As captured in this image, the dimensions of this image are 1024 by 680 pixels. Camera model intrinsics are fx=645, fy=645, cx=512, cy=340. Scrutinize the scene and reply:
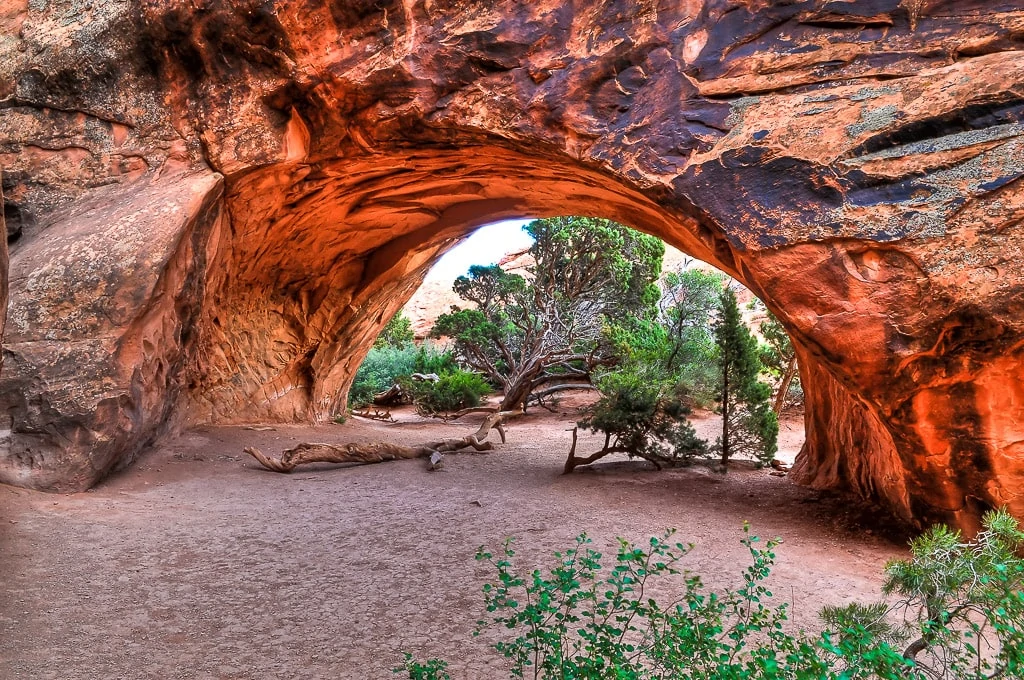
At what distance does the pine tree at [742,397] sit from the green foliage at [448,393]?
827cm

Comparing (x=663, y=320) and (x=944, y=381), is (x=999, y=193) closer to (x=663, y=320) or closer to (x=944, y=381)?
(x=944, y=381)

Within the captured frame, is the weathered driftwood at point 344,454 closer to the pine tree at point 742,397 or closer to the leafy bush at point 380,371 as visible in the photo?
the pine tree at point 742,397

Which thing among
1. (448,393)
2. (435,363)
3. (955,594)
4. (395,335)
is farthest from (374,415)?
(955,594)

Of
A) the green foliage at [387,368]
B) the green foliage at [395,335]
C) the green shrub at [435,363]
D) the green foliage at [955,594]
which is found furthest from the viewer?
the green foliage at [395,335]

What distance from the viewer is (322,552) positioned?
446 cm

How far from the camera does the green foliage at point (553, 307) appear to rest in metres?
14.6

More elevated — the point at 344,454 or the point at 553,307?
the point at 553,307

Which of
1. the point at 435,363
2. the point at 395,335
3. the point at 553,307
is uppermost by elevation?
the point at 553,307

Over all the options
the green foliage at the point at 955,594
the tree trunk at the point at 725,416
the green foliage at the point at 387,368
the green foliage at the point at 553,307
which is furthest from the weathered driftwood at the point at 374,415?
the green foliage at the point at 955,594

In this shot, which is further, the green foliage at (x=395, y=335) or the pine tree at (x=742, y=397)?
the green foliage at (x=395, y=335)

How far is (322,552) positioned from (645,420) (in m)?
3.90

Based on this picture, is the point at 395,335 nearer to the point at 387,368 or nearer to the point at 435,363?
the point at 387,368

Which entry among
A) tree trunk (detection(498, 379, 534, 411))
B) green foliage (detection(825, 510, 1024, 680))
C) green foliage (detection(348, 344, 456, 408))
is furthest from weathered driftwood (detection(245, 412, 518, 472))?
green foliage (detection(348, 344, 456, 408))

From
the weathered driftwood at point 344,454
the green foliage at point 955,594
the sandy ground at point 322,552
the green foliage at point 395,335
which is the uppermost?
the green foliage at point 395,335
